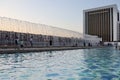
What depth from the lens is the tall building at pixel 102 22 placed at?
364 feet

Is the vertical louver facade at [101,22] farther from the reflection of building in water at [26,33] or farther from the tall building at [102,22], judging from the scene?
the reflection of building in water at [26,33]

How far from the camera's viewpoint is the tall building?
110875 millimetres

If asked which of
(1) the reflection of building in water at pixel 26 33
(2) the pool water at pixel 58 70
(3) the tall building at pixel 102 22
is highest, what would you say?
(3) the tall building at pixel 102 22

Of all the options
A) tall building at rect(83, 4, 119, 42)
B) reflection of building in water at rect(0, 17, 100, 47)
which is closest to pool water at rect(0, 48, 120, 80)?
reflection of building in water at rect(0, 17, 100, 47)

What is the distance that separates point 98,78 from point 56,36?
33.0 m

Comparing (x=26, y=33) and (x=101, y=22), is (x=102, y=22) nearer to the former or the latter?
(x=101, y=22)

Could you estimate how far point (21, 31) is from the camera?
29312mm

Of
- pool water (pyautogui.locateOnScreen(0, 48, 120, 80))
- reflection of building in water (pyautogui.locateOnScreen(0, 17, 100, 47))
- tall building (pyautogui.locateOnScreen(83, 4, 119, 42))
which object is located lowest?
pool water (pyautogui.locateOnScreen(0, 48, 120, 80))

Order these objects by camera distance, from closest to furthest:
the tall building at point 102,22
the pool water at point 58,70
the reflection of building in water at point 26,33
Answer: the pool water at point 58,70 → the reflection of building in water at point 26,33 → the tall building at point 102,22

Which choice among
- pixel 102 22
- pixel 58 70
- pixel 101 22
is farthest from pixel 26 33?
pixel 101 22

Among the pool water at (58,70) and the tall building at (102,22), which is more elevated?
the tall building at (102,22)

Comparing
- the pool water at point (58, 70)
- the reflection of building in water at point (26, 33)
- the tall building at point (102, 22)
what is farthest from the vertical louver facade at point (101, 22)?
the pool water at point (58, 70)

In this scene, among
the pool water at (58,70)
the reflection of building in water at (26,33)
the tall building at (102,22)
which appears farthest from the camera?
the tall building at (102,22)

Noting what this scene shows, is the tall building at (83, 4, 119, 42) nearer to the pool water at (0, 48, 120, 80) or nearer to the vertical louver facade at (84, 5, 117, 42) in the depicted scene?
the vertical louver facade at (84, 5, 117, 42)
